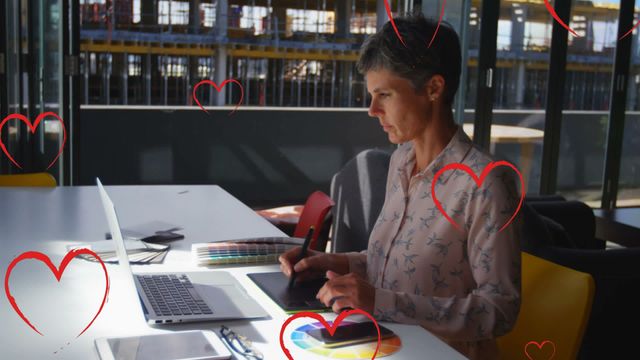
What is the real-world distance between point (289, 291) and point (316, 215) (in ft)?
4.08

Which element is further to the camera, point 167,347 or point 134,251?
point 134,251

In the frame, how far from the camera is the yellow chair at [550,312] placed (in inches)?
62.0

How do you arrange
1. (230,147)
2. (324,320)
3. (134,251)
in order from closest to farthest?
1. (324,320)
2. (134,251)
3. (230,147)

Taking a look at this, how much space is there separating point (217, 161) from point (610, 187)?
3.91 m

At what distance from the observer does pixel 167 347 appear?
1.32m

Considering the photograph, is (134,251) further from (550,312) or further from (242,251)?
(550,312)

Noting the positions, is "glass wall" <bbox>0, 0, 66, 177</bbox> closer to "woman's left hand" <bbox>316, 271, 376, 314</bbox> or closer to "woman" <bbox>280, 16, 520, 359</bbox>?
"woman" <bbox>280, 16, 520, 359</bbox>

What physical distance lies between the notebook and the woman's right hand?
0.43 feet

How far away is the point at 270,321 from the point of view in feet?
5.00

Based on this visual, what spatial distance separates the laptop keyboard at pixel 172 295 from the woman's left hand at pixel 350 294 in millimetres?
259

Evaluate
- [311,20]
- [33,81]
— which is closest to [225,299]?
[33,81]

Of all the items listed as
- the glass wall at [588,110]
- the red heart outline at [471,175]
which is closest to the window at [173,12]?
the glass wall at [588,110]

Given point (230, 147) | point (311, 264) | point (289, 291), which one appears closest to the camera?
point (289, 291)

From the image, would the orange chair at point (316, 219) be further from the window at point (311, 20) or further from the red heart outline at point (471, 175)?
the window at point (311, 20)
